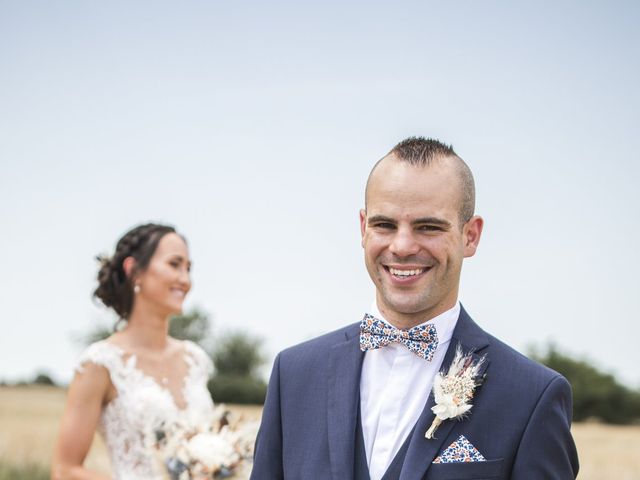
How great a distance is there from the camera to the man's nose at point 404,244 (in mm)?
3580

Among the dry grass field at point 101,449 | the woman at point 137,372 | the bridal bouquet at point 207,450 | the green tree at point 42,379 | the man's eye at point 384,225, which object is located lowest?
the green tree at point 42,379

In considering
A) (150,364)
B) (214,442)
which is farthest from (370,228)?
(150,364)

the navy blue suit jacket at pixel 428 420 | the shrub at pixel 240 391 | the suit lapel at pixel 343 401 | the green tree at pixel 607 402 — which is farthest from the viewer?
the shrub at pixel 240 391

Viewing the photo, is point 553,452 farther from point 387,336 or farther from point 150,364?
point 150,364

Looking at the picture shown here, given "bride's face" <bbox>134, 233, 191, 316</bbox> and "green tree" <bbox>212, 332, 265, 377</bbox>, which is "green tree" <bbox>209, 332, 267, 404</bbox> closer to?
"green tree" <bbox>212, 332, 265, 377</bbox>

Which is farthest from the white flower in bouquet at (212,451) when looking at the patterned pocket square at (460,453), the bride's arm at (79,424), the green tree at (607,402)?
the green tree at (607,402)

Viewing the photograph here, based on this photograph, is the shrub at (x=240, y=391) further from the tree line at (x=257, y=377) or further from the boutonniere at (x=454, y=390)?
the boutonniere at (x=454, y=390)

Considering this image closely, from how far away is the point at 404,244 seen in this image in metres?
3.58

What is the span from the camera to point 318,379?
156 inches

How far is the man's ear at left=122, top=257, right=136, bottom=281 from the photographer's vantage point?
7.41 metres

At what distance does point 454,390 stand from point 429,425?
0.19 metres

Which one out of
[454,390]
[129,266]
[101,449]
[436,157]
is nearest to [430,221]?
[436,157]

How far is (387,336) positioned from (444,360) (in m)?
0.28

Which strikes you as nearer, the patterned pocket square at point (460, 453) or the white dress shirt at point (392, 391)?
Answer: the patterned pocket square at point (460, 453)
